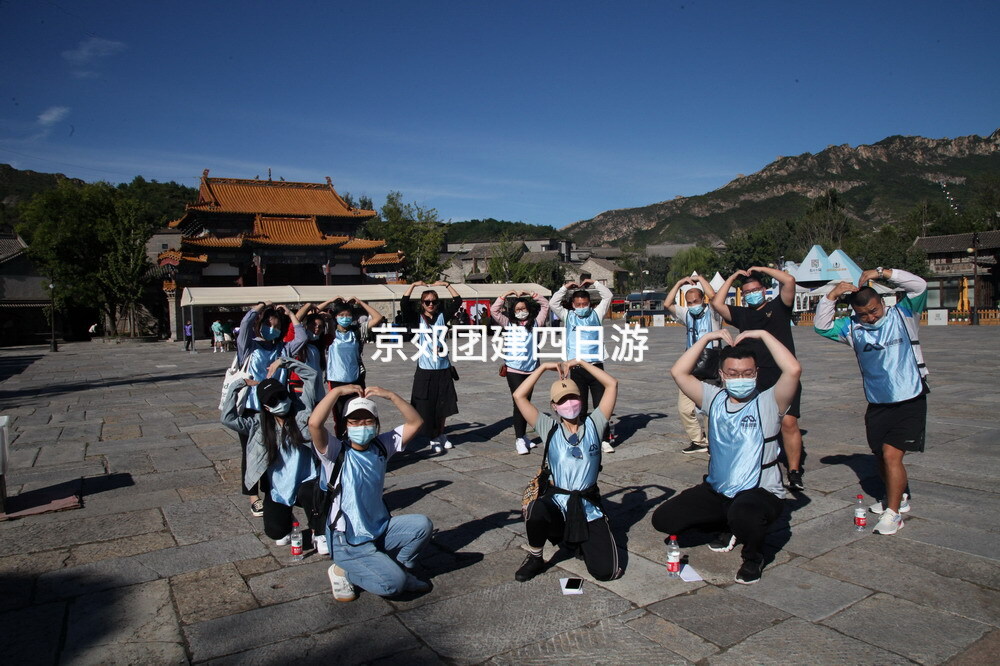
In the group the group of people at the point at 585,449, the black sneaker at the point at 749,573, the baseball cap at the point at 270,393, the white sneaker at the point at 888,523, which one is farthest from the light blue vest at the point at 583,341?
the baseball cap at the point at 270,393

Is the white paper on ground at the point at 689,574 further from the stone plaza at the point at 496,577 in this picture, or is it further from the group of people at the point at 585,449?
the group of people at the point at 585,449

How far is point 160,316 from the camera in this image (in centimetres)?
4347

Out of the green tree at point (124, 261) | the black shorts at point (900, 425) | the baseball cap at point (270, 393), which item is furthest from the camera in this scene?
the green tree at point (124, 261)

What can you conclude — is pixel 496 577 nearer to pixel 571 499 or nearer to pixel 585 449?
pixel 571 499

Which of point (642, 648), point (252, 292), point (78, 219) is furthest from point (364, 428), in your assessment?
point (78, 219)

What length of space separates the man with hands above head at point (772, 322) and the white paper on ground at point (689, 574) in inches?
82.1

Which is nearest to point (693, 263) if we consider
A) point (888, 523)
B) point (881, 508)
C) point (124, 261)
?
point (124, 261)

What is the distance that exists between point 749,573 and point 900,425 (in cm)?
165

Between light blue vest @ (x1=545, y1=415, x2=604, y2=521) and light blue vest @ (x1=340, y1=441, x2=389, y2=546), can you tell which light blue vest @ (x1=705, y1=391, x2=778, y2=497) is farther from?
light blue vest @ (x1=340, y1=441, x2=389, y2=546)

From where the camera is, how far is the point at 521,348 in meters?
7.58

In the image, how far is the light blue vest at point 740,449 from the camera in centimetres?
400

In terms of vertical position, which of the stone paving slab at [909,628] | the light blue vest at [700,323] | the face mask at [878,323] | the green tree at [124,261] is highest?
the green tree at [124,261]

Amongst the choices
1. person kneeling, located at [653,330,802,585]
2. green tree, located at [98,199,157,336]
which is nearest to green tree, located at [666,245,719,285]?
green tree, located at [98,199,157,336]

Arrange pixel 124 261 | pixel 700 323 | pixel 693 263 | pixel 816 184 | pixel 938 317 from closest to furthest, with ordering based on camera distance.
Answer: pixel 700 323 < pixel 938 317 < pixel 124 261 < pixel 693 263 < pixel 816 184
